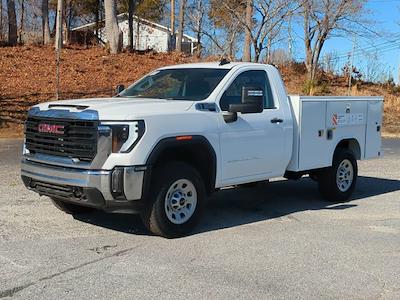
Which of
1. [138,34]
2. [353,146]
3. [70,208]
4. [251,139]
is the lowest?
[70,208]

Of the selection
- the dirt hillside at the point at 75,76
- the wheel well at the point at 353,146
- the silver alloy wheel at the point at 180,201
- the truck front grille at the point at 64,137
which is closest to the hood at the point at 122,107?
the truck front grille at the point at 64,137

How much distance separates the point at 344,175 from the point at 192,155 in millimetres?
3393

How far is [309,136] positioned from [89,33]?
33.9 m

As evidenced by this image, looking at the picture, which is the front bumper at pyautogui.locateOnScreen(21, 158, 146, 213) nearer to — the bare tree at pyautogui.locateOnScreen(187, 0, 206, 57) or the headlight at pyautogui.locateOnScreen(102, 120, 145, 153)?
the headlight at pyautogui.locateOnScreen(102, 120, 145, 153)

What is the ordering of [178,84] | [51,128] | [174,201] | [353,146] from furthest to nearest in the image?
[353,146]
[178,84]
[174,201]
[51,128]

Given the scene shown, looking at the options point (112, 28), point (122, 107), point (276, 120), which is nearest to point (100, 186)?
point (122, 107)

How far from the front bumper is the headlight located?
0.72 feet

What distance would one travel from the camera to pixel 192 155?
21.9ft

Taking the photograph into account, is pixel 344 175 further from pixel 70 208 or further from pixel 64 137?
pixel 64 137

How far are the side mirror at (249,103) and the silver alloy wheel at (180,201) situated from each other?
42.3 inches

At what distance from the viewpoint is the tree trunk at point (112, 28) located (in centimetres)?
2542

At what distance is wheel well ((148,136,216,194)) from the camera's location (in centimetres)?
610

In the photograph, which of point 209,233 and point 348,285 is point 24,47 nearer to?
point 209,233

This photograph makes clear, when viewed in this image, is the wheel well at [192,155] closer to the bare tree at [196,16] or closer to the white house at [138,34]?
the white house at [138,34]
